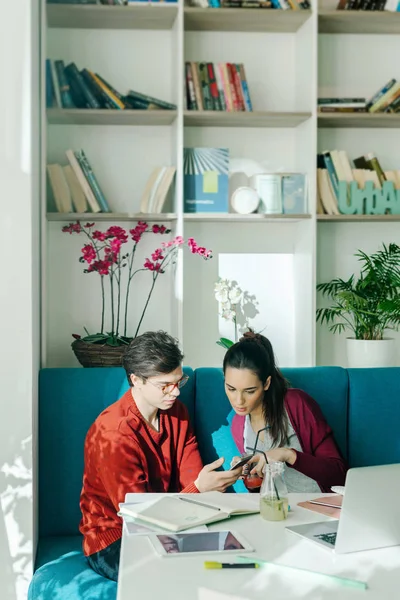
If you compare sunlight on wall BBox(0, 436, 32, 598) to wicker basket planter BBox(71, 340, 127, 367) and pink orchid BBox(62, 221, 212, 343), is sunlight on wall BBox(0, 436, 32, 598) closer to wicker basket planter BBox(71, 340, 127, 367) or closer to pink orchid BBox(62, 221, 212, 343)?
wicker basket planter BBox(71, 340, 127, 367)

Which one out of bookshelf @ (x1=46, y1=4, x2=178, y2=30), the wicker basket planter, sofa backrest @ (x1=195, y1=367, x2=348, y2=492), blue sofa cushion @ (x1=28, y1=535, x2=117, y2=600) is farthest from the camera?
bookshelf @ (x1=46, y1=4, x2=178, y2=30)

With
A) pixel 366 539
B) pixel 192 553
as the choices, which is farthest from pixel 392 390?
pixel 192 553

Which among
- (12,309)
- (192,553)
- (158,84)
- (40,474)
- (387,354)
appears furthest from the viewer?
(158,84)

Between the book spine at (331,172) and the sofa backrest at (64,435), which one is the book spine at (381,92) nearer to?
the book spine at (331,172)

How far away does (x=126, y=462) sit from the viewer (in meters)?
2.19

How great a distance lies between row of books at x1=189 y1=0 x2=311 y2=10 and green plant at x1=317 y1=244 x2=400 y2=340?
47.0 inches

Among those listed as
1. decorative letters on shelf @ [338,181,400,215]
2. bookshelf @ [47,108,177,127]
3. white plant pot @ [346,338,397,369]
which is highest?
bookshelf @ [47,108,177,127]

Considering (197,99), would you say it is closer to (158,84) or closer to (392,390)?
(158,84)

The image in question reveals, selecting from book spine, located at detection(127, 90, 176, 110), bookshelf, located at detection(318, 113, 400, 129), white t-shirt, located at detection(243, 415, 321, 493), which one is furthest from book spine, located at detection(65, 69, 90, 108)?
white t-shirt, located at detection(243, 415, 321, 493)

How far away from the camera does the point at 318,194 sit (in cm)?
354

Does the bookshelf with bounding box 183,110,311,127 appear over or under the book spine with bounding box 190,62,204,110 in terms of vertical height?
under

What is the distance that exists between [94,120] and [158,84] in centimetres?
38

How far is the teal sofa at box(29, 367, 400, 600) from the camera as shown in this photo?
262 cm

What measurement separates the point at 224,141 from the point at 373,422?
1.65 m
